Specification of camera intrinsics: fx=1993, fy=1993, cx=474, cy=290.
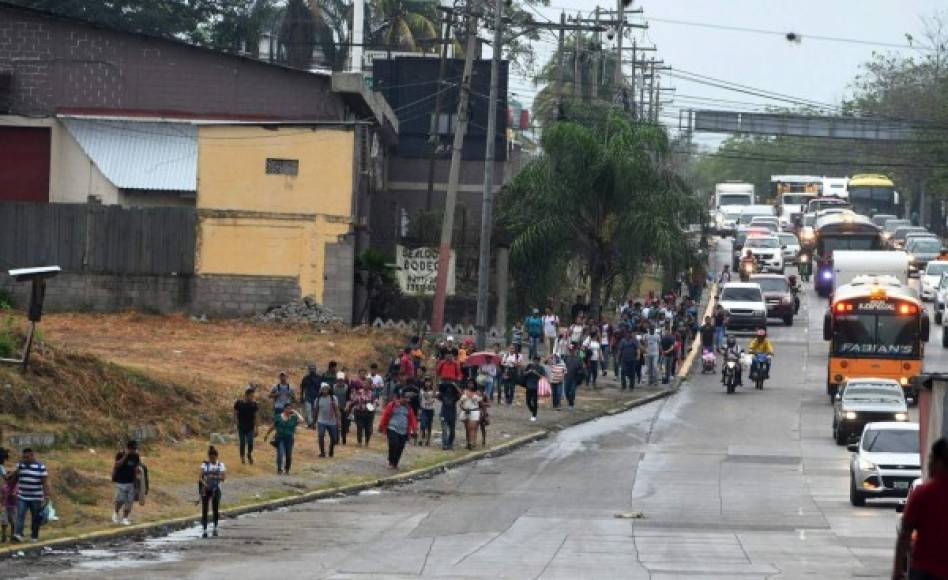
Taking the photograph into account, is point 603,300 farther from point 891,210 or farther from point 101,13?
point 891,210

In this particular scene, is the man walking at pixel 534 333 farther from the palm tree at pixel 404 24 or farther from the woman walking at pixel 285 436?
the palm tree at pixel 404 24

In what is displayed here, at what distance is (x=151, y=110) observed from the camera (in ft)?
192

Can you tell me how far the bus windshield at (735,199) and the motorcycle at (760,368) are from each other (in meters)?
69.4

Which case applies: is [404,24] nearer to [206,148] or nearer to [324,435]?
[206,148]

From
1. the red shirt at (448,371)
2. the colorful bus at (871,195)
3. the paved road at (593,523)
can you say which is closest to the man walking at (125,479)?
the paved road at (593,523)

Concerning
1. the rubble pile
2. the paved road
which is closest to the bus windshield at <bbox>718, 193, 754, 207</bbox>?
the rubble pile

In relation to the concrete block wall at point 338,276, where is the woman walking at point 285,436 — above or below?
below

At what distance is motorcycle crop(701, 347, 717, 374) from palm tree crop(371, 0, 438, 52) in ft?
129

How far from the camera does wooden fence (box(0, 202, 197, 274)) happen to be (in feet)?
174

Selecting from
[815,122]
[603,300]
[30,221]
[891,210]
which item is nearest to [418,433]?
[30,221]

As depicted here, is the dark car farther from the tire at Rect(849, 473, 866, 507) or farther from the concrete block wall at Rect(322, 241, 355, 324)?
the tire at Rect(849, 473, 866, 507)

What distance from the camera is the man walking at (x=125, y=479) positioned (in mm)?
26641

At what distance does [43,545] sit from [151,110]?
3510 centimetres

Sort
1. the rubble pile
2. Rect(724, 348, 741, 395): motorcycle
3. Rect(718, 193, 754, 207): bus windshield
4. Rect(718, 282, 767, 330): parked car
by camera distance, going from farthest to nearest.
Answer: Rect(718, 193, 754, 207): bus windshield, Rect(718, 282, 767, 330): parked car, the rubble pile, Rect(724, 348, 741, 395): motorcycle
